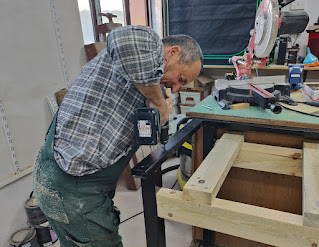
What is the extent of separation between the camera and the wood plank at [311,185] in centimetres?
60

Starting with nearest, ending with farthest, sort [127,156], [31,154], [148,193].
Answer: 1. [148,193]
2. [127,156]
3. [31,154]

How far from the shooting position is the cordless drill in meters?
0.83

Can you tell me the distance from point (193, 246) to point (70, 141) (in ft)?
3.68

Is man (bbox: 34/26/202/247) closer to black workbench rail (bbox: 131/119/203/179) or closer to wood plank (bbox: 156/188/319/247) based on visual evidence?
black workbench rail (bbox: 131/119/203/179)

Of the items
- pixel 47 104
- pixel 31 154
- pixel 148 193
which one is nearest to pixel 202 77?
pixel 47 104

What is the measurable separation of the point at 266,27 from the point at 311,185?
954 millimetres

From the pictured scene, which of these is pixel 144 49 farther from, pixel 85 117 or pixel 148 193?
pixel 148 193

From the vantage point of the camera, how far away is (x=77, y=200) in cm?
94

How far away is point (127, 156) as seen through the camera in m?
1.01

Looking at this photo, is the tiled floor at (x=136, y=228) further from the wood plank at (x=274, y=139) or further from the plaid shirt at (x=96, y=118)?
the plaid shirt at (x=96, y=118)

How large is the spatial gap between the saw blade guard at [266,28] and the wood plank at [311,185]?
0.61 m

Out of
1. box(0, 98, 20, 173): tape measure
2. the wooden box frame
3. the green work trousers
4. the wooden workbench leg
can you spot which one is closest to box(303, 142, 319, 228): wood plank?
the wooden box frame

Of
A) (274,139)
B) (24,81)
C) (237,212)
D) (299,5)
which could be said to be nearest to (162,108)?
(237,212)

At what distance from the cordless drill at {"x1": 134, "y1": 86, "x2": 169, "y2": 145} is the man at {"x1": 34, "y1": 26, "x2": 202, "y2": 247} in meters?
0.06
